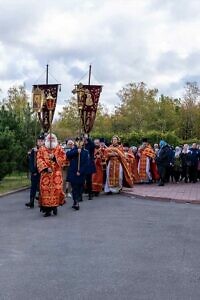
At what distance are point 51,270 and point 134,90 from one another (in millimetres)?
51367

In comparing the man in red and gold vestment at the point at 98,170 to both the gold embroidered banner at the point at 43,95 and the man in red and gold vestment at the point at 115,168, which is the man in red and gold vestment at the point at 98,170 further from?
the gold embroidered banner at the point at 43,95

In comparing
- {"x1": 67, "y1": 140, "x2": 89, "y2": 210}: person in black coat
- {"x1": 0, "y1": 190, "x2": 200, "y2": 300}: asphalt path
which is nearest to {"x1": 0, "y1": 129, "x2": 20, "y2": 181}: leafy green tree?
{"x1": 67, "y1": 140, "x2": 89, "y2": 210}: person in black coat

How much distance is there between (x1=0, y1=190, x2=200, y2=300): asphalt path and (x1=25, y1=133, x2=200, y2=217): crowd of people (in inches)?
29.7

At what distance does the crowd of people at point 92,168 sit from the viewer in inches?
489

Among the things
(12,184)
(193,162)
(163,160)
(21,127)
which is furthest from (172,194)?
(21,127)

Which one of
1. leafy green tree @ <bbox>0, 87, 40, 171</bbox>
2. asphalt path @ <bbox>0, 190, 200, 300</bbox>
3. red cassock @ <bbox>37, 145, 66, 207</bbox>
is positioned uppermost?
leafy green tree @ <bbox>0, 87, 40, 171</bbox>

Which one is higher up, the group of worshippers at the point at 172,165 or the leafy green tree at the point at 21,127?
the leafy green tree at the point at 21,127

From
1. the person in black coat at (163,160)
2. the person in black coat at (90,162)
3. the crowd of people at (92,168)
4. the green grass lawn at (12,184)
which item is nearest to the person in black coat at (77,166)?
the crowd of people at (92,168)

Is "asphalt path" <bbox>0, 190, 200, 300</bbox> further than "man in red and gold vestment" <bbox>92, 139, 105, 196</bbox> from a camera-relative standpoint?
No

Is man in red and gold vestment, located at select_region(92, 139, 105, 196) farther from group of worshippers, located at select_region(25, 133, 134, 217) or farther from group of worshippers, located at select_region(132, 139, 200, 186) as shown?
group of worshippers, located at select_region(132, 139, 200, 186)

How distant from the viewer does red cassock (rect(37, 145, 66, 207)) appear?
12188mm

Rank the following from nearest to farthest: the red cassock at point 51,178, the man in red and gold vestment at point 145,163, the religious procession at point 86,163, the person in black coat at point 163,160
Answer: the red cassock at point 51,178
the religious procession at point 86,163
the person in black coat at point 163,160
the man in red and gold vestment at point 145,163

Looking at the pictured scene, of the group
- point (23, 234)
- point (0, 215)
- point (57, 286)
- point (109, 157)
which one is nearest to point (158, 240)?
point (23, 234)

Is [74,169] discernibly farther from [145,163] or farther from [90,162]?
[145,163]
